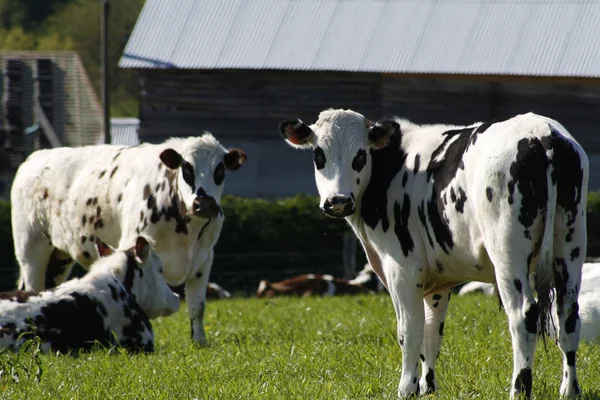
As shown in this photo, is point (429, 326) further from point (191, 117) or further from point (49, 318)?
point (191, 117)

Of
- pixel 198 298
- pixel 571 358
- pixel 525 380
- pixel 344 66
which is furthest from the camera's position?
pixel 344 66

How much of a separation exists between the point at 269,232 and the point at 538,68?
6.35m

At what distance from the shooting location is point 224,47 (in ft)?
73.7

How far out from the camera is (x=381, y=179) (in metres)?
6.25

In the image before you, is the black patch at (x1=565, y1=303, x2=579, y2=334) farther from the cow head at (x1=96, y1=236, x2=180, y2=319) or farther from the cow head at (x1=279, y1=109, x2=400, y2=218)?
the cow head at (x1=96, y1=236, x2=180, y2=319)

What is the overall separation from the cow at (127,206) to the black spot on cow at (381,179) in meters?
3.51

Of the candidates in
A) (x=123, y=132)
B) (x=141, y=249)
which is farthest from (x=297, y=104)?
(x=123, y=132)

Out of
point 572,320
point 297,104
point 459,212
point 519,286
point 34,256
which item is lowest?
point 34,256

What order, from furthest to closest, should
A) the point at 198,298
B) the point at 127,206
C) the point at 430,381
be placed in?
1. the point at 127,206
2. the point at 198,298
3. the point at 430,381

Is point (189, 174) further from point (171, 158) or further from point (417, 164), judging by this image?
point (417, 164)

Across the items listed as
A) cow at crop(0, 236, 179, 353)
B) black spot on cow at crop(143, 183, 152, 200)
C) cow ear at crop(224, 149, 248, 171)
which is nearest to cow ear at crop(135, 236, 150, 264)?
cow at crop(0, 236, 179, 353)

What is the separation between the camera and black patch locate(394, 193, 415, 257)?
5969mm

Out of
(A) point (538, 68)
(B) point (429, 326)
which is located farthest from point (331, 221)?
(B) point (429, 326)

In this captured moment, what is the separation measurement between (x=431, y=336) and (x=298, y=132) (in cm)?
155
